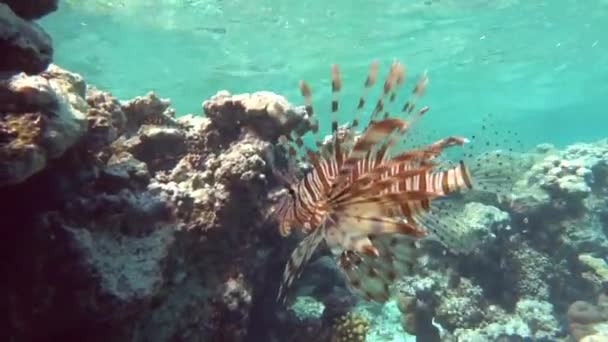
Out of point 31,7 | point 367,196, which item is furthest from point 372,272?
point 31,7

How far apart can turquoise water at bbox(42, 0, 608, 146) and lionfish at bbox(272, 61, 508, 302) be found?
1546 centimetres

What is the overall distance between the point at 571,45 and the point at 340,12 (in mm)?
15152

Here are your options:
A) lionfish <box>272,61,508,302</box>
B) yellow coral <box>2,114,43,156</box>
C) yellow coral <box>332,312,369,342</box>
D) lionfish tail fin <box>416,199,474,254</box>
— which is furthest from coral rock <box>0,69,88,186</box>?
yellow coral <box>332,312,369,342</box>

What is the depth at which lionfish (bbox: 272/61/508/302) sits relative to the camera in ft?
6.67

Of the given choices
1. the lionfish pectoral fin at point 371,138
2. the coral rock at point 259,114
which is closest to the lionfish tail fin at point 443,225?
the lionfish pectoral fin at point 371,138

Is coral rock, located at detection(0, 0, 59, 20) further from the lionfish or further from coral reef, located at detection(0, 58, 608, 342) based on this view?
the lionfish

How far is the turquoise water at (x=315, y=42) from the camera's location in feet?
59.8

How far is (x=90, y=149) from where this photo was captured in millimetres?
3465

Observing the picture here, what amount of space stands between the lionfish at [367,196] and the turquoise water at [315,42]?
50.7ft

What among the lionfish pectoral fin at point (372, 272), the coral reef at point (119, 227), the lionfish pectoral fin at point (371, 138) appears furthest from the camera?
the coral reef at point (119, 227)

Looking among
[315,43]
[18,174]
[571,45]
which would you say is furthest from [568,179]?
[571,45]

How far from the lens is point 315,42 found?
864 inches

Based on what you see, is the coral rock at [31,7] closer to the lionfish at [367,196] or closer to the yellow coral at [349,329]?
the lionfish at [367,196]

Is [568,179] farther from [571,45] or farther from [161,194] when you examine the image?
[571,45]
